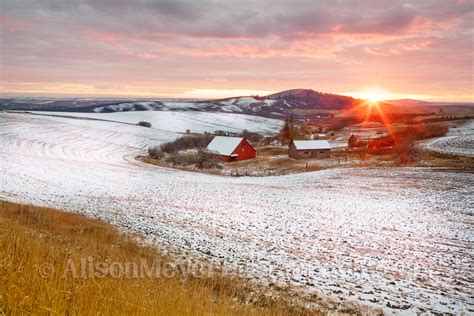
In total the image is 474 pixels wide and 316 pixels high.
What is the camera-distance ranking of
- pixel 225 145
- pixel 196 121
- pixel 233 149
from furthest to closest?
pixel 196 121, pixel 225 145, pixel 233 149

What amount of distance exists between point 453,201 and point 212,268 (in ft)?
78.7

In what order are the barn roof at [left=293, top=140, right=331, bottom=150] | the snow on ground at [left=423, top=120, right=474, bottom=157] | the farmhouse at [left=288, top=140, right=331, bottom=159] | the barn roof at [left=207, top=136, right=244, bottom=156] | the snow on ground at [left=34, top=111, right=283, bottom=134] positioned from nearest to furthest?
the snow on ground at [left=423, top=120, right=474, bottom=157], the farmhouse at [left=288, top=140, right=331, bottom=159], the barn roof at [left=293, top=140, right=331, bottom=150], the barn roof at [left=207, top=136, right=244, bottom=156], the snow on ground at [left=34, top=111, right=283, bottom=134]

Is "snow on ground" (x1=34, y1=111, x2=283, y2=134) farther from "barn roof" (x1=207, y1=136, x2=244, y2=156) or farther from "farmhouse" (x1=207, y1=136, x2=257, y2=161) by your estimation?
"farmhouse" (x1=207, y1=136, x2=257, y2=161)

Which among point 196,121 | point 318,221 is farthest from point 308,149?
point 196,121

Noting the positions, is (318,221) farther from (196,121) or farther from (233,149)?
(196,121)

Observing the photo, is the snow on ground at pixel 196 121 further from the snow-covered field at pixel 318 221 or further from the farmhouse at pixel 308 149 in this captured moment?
the snow-covered field at pixel 318 221

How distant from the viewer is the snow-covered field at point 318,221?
1167 centimetres

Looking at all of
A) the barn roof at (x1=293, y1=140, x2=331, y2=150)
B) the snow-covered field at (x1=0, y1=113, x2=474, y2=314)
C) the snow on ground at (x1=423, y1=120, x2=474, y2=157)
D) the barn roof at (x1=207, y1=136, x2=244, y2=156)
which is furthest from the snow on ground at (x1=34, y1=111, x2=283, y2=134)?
the snow-covered field at (x1=0, y1=113, x2=474, y2=314)

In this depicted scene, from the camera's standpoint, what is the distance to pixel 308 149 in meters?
80.3

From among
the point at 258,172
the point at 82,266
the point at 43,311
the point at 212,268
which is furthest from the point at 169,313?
the point at 258,172

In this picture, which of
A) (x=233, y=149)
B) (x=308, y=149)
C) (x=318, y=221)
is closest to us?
(x=318, y=221)

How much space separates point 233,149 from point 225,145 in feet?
14.6

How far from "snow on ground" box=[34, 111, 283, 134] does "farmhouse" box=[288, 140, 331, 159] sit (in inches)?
2863

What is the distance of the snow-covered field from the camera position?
38.3ft
